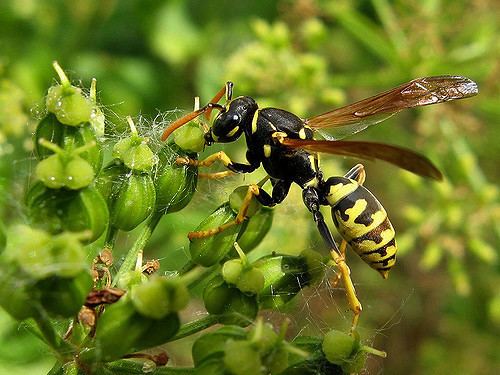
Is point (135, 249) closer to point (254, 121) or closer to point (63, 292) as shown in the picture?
point (63, 292)

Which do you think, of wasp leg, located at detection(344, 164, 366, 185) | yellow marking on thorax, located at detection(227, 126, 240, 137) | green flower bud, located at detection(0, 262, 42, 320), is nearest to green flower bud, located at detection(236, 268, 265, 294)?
green flower bud, located at detection(0, 262, 42, 320)

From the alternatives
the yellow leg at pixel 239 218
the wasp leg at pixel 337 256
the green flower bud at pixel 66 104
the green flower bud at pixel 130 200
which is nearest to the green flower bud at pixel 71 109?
the green flower bud at pixel 66 104

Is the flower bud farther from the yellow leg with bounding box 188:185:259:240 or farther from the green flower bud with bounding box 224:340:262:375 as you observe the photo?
the green flower bud with bounding box 224:340:262:375

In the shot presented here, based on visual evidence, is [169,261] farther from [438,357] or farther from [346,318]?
[438,357]

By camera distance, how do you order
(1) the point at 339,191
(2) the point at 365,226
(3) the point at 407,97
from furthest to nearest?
(3) the point at 407,97
(1) the point at 339,191
(2) the point at 365,226

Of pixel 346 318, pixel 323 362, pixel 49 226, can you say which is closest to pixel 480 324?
pixel 346 318

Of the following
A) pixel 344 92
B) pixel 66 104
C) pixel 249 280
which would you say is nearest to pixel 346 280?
pixel 249 280
